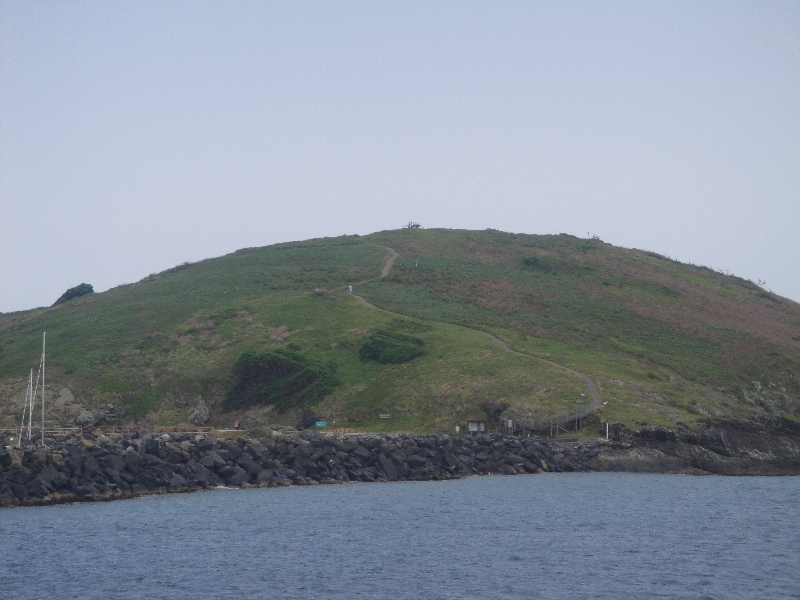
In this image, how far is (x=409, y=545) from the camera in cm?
3497

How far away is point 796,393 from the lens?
88.5 metres

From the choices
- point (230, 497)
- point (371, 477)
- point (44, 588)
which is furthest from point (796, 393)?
Result: point (44, 588)

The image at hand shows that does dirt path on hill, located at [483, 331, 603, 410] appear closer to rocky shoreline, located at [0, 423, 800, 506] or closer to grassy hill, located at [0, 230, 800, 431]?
grassy hill, located at [0, 230, 800, 431]

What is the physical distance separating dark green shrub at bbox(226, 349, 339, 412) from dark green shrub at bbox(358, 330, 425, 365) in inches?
165

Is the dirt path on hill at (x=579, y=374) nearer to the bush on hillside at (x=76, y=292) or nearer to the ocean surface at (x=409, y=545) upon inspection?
the ocean surface at (x=409, y=545)

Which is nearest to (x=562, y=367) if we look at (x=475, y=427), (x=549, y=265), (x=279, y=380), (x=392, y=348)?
(x=475, y=427)

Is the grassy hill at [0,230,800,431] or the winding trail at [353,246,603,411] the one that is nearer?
the winding trail at [353,246,603,411]

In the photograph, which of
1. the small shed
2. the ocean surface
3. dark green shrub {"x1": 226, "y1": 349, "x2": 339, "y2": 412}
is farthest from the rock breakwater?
dark green shrub {"x1": 226, "y1": 349, "x2": 339, "y2": 412}

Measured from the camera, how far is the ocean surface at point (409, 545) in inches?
1099

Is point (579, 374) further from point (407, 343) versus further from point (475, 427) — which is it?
point (407, 343)

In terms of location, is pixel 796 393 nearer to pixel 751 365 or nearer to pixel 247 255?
pixel 751 365

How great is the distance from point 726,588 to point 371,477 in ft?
101

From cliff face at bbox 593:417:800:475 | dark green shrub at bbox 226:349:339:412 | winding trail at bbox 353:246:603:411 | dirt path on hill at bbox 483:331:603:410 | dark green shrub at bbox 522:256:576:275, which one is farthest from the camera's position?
dark green shrub at bbox 522:256:576:275

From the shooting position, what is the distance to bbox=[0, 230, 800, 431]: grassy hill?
2948 inches
